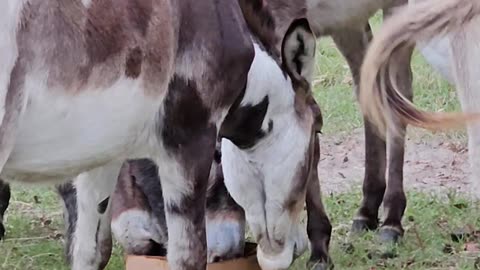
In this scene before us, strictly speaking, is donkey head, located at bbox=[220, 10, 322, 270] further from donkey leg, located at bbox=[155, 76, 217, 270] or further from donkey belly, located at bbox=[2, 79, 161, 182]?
donkey belly, located at bbox=[2, 79, 161, 182]

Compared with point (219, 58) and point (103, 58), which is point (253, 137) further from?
point (103, 58)

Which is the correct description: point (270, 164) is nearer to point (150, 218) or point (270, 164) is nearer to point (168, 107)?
point (150, 218)

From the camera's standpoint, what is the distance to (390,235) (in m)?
5.21

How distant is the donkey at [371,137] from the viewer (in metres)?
5.06

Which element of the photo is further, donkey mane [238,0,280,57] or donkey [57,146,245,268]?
donkey [57,146,245,268]

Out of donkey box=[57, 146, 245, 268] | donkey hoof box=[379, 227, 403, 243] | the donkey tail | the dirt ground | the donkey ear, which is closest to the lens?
the donkey tail

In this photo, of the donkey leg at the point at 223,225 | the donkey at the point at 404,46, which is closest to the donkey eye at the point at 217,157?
the donkey leg at the point at 223,225

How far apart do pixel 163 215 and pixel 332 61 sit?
14.4 ft

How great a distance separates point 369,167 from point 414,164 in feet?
3.60

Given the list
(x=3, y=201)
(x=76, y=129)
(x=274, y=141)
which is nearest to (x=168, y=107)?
(x=76, y=129)

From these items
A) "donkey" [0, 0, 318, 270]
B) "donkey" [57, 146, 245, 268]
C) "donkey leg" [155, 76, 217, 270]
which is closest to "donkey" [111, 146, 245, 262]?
"donkey" [57, 146, 245, 268]

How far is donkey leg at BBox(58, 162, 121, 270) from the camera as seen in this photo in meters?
4.06

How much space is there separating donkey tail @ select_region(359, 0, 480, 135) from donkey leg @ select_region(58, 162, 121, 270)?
1.18 meters

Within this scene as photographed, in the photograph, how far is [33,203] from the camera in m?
5.90
